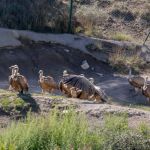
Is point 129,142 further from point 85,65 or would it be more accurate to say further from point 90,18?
point 90,18

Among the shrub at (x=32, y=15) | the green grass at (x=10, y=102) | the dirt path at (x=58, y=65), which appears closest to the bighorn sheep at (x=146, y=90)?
the dirt path at (x=58, y=65)

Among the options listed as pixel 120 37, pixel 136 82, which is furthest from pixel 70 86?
pixel 120 37

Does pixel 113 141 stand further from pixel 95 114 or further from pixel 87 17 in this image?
pixel 87 17

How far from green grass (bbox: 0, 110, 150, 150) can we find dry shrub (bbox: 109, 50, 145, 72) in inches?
578

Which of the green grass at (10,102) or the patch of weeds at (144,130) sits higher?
the patch of weeds at (144,130)

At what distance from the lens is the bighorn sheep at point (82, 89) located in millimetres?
15641

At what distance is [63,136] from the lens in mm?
8828

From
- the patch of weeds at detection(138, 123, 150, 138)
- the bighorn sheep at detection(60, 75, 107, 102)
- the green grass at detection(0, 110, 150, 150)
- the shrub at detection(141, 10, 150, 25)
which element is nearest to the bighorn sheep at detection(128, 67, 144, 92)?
the bighorn sheep at detection(60, 75, 107, 102)

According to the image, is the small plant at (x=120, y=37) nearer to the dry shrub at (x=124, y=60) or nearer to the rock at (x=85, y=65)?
the dry shrub at (x=124, y=60)

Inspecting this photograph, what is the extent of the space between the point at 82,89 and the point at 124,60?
8.84m

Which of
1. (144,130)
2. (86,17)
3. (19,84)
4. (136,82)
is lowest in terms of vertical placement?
(136,82)

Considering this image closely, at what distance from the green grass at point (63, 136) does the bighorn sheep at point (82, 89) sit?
5.88 metres

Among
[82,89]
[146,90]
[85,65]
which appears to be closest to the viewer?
[82,89]

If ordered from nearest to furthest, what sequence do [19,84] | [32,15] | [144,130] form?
[144,130]
[19,84]
[32,15]
